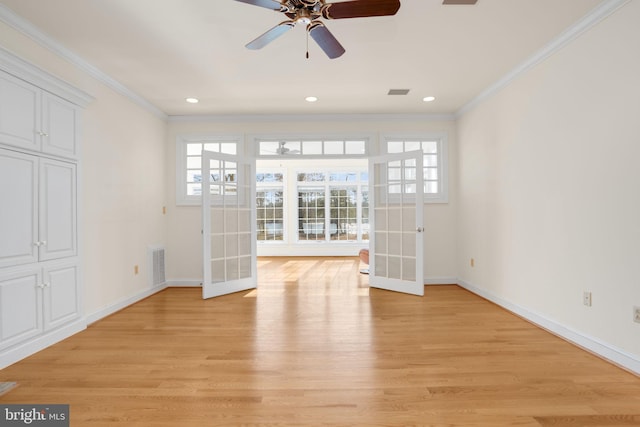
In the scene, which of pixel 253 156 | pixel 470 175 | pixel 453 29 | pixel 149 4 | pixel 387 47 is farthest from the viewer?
pixel 253 156

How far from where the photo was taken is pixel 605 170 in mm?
2650

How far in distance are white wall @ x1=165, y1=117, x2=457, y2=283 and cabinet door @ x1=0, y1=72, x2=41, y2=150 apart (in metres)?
2.58

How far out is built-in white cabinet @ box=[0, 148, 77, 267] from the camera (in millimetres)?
2600

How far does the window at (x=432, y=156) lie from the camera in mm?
5445

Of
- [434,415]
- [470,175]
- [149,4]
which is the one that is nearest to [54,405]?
[434,415]

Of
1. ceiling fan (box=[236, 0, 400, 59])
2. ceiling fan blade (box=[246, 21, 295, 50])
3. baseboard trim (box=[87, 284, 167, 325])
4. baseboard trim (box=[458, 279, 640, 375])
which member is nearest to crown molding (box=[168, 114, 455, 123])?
baseboard trim (box=[87, 284, 167, 325])

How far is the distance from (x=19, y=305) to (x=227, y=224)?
257 cm

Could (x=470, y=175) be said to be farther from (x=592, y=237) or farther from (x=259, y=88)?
(x=259, y=88)

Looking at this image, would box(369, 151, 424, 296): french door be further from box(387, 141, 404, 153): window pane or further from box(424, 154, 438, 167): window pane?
box(424, 154, 438, 167): window pane

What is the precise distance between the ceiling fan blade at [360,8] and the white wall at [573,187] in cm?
181

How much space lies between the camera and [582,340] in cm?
286

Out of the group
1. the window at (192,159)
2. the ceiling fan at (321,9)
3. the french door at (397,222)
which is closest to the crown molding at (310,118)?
the window at (192,159)

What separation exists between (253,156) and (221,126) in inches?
29.0

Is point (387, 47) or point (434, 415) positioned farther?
point (387, 47)
